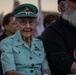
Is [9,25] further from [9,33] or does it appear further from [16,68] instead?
[16,68]

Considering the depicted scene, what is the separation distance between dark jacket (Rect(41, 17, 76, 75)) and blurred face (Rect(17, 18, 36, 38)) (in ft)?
0.65

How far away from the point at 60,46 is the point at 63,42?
64 mm

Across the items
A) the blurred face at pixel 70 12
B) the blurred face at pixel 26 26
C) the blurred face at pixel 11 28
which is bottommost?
the blurred face at pixel 11 28

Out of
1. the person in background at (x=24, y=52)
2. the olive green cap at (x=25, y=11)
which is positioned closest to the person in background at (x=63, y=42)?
the person in background at (x=24, y=52)

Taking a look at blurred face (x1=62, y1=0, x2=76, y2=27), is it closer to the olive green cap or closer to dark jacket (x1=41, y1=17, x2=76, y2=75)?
dark jacket (x1=41, y1=17, x2=76, y2=75)

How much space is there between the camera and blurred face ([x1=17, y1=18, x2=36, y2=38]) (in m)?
5.05

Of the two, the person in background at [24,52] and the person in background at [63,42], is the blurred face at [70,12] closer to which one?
the person in background at [63,42]

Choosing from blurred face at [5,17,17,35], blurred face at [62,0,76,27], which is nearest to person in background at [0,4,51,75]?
blurred face at [62,0,76,27]

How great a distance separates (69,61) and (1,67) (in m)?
0.91

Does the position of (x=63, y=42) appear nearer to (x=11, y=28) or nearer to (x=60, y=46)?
(x=60, y=46)

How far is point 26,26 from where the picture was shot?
505 cm

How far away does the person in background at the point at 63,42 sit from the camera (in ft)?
16.0

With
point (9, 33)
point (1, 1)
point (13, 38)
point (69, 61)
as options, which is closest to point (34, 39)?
point (13, 38)

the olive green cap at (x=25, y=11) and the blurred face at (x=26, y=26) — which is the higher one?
the olive green cap at (x=25, y=11)
